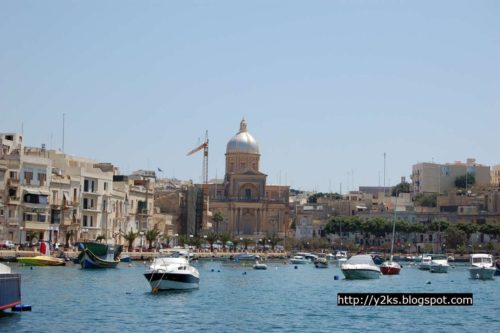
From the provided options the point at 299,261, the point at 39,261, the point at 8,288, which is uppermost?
the point at 39,261

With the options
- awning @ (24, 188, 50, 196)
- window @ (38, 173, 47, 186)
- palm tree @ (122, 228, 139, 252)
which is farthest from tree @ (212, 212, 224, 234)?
awning @ (24, 188, 50, 196)

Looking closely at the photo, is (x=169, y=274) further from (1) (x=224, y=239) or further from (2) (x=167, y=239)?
(1) (x=224, y=239)

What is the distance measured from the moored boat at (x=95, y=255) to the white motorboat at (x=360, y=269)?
18.8 m

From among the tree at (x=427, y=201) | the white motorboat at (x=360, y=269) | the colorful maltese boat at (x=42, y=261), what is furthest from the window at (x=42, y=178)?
the tree at (x=427, y=201)

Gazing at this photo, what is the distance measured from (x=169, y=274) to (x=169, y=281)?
452mm

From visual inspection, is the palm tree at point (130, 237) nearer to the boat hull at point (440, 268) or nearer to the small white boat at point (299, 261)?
the small white boat at point (299, 261)

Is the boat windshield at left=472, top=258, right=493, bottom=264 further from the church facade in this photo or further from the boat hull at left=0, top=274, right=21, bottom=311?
the church facade

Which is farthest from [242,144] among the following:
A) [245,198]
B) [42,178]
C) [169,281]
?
[169,281]

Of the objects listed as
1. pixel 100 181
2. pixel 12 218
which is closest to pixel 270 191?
pixel 100 181

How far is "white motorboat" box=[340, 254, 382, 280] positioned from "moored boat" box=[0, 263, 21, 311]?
140ft

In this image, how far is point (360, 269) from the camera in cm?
8225

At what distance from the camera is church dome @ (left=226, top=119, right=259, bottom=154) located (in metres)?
192

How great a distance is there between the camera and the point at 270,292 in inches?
2625

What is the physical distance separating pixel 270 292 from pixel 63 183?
4023 cm
